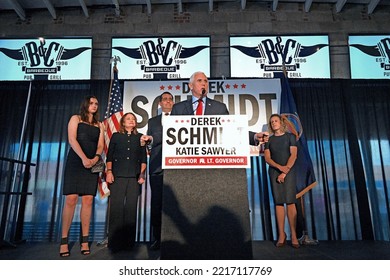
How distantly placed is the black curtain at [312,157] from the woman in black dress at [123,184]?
1013 millimetres

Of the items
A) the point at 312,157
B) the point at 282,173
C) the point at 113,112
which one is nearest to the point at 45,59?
the point at 113,112

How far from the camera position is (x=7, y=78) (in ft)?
16.6

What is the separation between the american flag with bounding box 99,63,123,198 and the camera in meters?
4.02

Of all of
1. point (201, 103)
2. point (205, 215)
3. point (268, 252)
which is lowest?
point (268, 252)

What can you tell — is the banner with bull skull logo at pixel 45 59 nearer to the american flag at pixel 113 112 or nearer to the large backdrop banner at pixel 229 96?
the american flag at pixel 113 112

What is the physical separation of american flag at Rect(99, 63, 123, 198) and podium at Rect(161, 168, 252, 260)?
7.80 ft

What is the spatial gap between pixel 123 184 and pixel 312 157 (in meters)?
2.67

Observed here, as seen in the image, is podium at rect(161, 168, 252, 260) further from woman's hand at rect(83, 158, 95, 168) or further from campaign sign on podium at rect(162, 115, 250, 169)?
woman's hand at rect(83, 158, 95, 168)

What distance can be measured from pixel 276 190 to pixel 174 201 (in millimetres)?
2106

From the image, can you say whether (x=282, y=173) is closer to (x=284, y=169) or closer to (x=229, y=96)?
(x=284, y=169)

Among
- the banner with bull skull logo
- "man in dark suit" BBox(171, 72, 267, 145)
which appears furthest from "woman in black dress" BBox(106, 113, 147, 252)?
the banner with bull skull logo

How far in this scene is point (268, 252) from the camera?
3.12 meters

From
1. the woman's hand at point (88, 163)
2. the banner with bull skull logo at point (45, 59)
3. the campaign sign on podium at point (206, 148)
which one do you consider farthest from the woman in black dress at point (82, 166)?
the banner with bull skull logo at point (45, 59)
